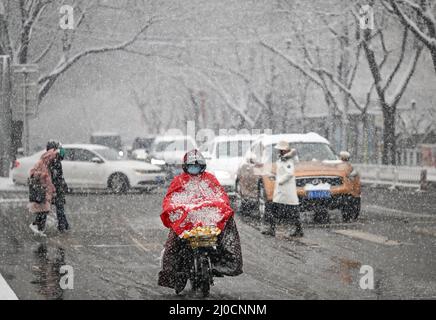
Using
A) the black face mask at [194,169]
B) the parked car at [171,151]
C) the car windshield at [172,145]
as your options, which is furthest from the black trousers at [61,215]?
the car windshield at [172,145]

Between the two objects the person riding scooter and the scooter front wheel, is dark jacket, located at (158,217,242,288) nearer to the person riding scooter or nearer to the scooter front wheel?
the person riding scooter

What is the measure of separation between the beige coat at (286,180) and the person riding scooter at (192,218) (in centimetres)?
629

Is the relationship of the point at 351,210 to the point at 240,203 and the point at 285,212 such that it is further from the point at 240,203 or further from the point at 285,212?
the point at 240,203

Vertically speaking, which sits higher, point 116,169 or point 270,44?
point 270,44

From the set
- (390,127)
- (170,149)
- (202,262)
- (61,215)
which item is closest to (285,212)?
(61,215)

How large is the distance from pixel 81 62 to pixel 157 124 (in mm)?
45381

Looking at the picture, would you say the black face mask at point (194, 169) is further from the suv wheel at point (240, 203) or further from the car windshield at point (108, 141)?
the car windshield at point (108, 141)

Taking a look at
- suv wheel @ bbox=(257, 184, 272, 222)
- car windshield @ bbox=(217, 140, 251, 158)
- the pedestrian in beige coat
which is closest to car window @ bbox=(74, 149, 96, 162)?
car windshield @ bbox=(217, 140, 251, 158)

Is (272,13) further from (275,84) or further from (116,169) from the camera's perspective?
(116,169)

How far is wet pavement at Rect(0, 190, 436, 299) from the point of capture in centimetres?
Answer: 1011

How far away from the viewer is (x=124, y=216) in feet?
66.1

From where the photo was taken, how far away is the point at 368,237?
1577cm

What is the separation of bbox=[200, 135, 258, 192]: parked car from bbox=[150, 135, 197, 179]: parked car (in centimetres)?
679

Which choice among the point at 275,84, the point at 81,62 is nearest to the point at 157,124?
the point at 275,84
